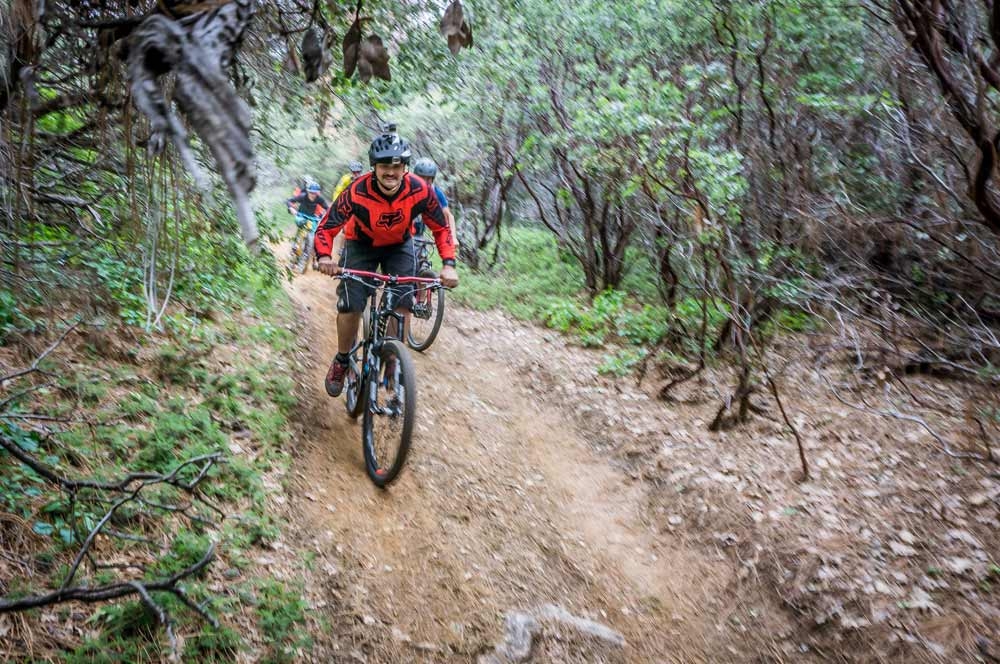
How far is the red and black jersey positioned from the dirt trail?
1594 millimetres

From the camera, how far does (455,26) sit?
151 cm

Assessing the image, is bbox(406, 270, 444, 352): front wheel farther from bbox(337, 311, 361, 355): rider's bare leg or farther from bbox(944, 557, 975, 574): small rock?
bbox(944, 557, 975, 574): small rock

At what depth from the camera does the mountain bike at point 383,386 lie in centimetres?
432

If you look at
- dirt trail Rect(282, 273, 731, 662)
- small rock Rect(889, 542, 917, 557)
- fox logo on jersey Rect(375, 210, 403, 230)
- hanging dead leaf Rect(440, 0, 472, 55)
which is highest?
hanging dead leaf Rect(440, 0, 472, 55)

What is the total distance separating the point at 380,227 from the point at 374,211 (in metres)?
0.15

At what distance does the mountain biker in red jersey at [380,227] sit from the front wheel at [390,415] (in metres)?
0.69

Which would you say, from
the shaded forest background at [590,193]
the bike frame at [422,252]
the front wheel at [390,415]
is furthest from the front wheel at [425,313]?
the front wheel at [390,415]

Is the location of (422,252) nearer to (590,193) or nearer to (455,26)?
(590,193)

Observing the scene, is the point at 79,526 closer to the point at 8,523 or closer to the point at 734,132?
the point at 8,523

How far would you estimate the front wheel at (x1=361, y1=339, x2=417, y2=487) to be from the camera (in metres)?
4.27

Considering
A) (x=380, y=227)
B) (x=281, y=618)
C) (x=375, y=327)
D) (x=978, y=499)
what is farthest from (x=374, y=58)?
(x=978, y=499)

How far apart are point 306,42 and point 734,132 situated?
7784mm

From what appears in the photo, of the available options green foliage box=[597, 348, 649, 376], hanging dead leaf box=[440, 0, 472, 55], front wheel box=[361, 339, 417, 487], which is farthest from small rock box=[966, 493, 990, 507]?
hanging dead leaf box=[440, 0, 472, 55]

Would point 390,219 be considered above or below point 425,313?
above
